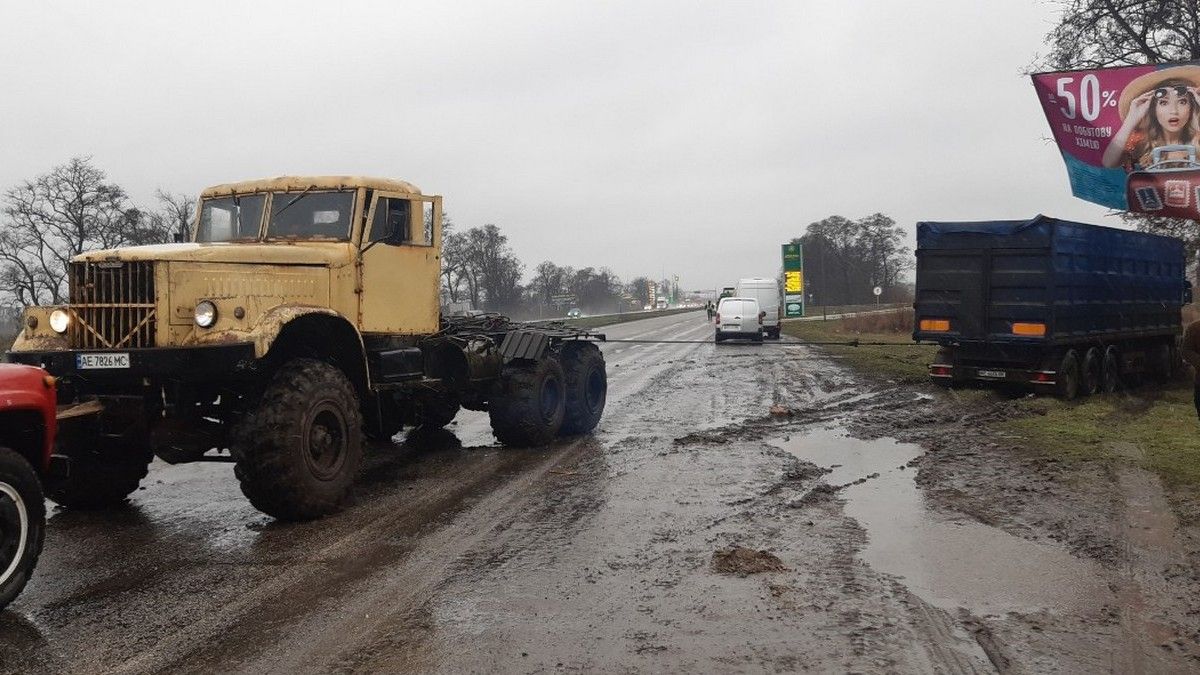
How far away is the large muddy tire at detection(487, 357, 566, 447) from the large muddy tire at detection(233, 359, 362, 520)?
2935 millimetres

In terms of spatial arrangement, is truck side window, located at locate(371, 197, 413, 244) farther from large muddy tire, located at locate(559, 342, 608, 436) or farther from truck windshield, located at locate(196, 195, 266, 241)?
large muddy tire, located at locate(559, 342, 608, 436)

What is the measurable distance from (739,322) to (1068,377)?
63.1ft

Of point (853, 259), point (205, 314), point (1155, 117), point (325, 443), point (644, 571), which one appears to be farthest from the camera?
point (853, 259)

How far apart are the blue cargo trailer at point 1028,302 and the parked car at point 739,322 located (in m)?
17.3

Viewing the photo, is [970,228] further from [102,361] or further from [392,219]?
[102,361]

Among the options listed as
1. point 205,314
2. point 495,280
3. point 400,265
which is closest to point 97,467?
point 205,314

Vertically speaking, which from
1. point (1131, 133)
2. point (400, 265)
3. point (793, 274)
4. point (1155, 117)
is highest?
point (1155, 117)

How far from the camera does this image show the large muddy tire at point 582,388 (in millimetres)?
11297

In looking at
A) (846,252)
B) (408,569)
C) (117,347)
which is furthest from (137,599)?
(846,252)

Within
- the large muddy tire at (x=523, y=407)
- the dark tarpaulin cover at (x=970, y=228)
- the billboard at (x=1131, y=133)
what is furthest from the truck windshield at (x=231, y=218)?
the billboard at (x=1131, y=133)

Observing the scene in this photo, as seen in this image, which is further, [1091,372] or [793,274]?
[793,274]

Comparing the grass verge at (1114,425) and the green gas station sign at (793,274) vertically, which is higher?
the green gas station sign at (793,274)

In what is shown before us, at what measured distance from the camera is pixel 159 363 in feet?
20.6

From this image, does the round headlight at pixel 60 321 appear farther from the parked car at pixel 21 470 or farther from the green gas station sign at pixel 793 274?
the green gas station sign at pixel 793 274
